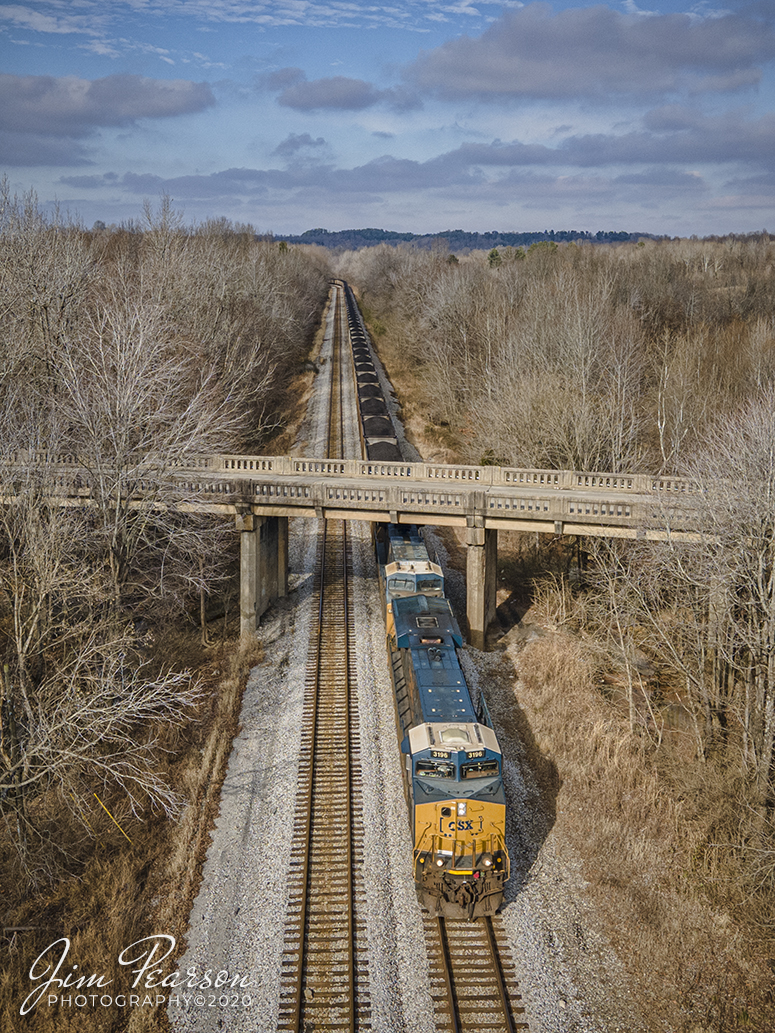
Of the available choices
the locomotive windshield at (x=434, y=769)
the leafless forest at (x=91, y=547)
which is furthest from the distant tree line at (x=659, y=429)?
the leafless forest at (x=91, y=547)

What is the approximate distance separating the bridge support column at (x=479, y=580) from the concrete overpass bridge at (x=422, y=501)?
0.04 meters

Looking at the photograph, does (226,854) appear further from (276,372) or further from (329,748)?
(276,372)

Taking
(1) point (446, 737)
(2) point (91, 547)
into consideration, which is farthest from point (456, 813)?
(2) point (91, 547)

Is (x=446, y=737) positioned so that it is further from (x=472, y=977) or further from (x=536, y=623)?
(x=536, y=623)

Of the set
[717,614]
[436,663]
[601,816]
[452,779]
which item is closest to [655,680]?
[717,614]

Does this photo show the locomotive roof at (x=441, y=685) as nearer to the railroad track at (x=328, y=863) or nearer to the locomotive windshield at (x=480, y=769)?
the locomotive windshield at (x=480, y=769)

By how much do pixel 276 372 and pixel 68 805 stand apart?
5935 cm

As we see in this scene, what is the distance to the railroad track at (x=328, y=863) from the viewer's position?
16359 mm

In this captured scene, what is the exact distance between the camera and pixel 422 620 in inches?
998

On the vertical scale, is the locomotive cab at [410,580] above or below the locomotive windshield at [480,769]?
above

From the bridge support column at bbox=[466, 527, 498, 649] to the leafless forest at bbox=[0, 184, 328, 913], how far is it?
1046 centimetres

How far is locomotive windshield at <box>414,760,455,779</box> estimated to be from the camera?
18.4m

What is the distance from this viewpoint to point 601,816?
2247 centimetres

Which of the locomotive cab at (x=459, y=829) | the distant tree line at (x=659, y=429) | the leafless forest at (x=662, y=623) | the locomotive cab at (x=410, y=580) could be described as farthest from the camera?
the locomotive cab at (x=410, y=580)
